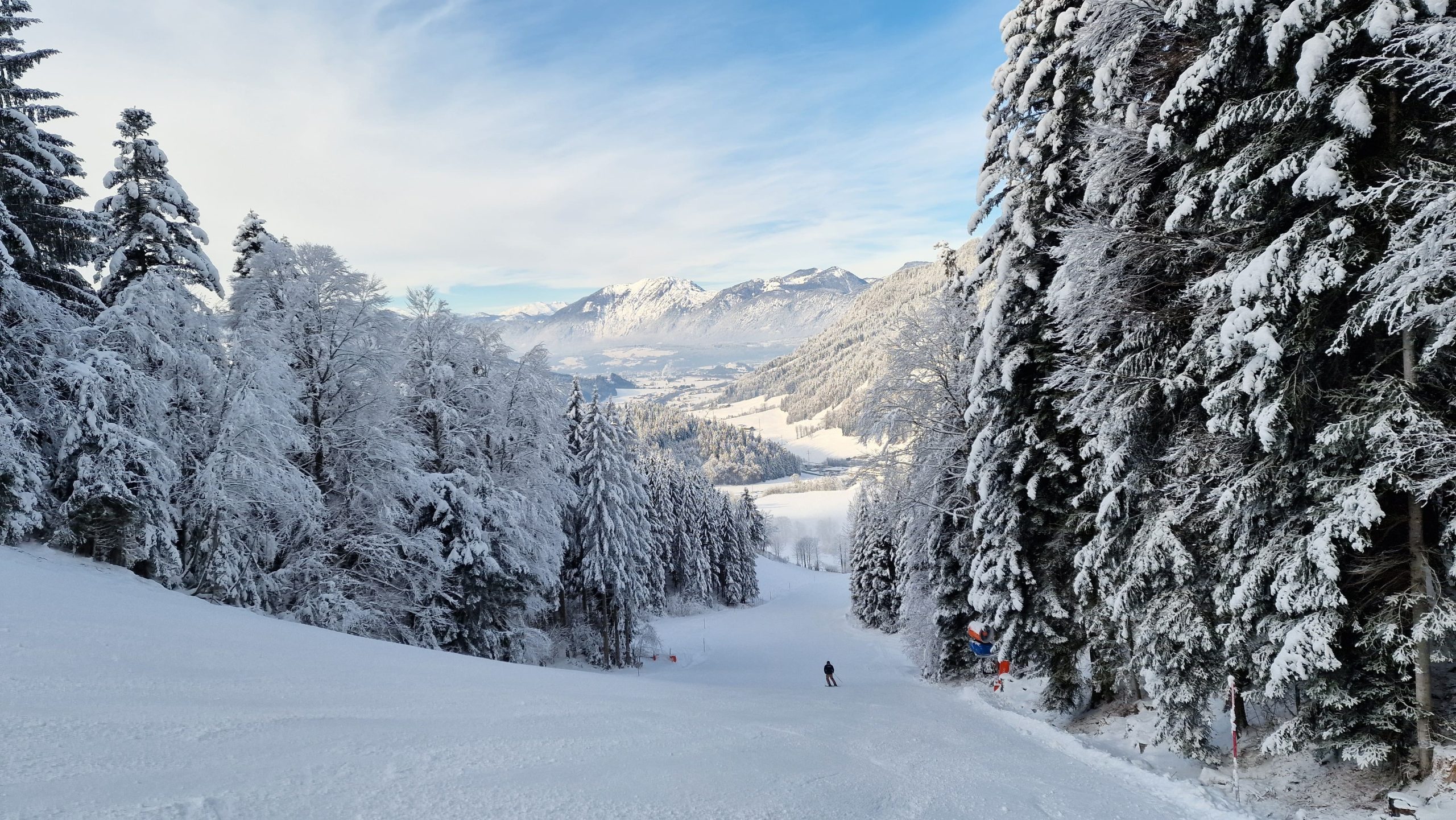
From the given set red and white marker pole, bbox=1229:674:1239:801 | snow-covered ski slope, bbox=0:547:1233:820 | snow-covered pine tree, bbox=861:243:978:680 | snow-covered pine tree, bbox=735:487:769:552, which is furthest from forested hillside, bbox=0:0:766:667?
snow-covered pine tree, bbox=735:487:769:552

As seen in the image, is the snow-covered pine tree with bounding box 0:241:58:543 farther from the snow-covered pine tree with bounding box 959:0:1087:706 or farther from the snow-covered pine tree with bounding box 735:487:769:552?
the snow-covered pine tree with bounding box 735:487:769:552

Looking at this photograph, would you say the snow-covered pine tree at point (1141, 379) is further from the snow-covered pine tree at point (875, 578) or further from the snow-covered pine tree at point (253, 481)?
the snow-covered pine tree at point (875, 578)

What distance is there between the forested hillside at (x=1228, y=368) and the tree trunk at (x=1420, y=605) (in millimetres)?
39

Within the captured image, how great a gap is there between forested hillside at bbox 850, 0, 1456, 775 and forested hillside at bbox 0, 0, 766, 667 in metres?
14.7

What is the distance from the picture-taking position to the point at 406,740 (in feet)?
22.8

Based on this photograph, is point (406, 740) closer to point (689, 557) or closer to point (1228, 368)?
point (1228, 368)

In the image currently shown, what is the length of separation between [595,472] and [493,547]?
10449mm

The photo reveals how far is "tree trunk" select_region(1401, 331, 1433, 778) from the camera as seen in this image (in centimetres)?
726

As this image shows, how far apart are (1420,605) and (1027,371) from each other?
7634 millimetres

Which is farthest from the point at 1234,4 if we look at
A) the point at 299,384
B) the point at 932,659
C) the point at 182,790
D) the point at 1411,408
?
the point at 299,384

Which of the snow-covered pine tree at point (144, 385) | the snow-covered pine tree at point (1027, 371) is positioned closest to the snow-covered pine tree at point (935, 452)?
the snow-covered pine tree at point (1027, 371)

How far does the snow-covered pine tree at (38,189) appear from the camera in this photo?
16422 mm

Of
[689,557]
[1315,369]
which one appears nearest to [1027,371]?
[1315,369]

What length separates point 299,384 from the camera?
17.4 metres
